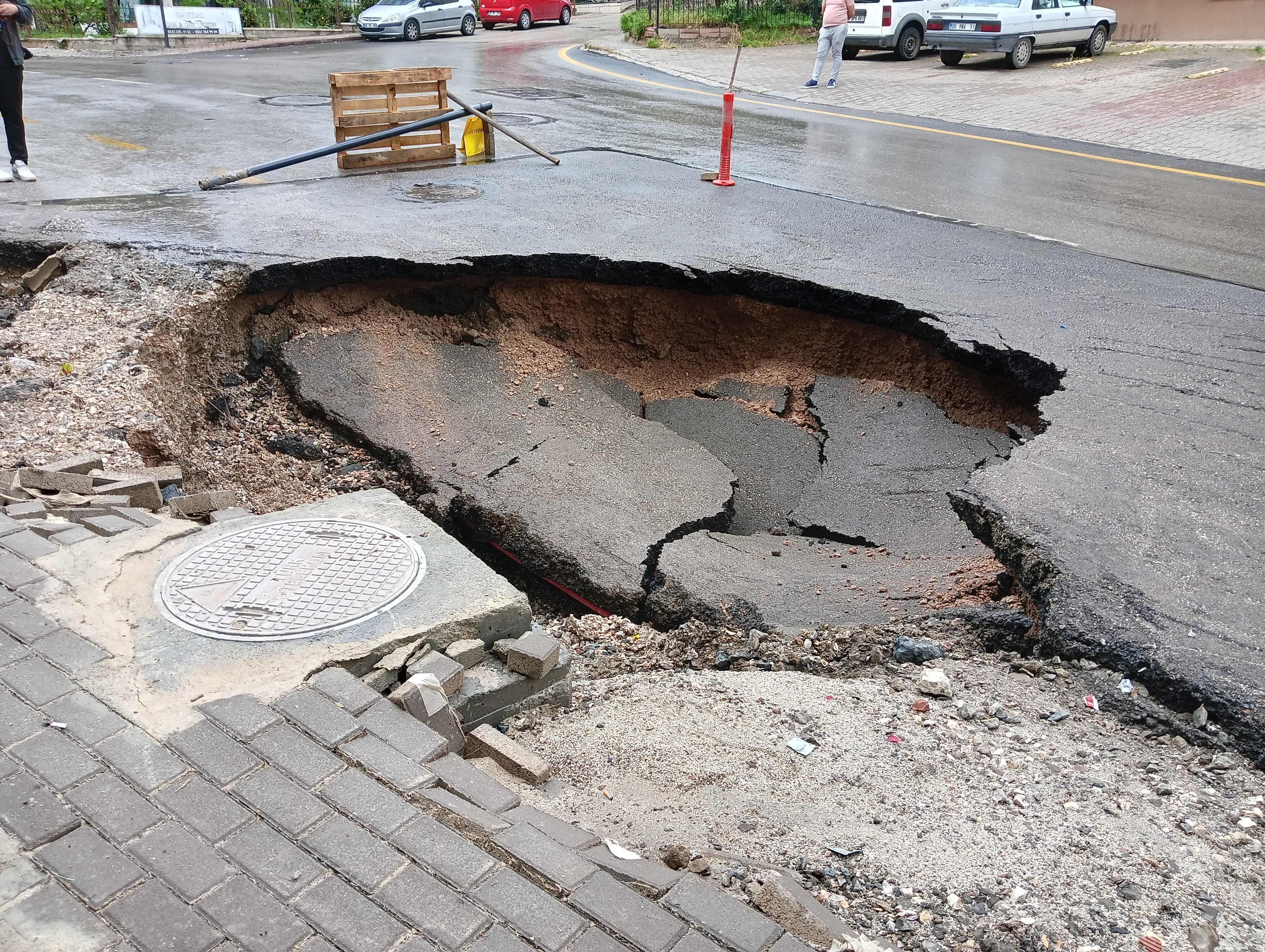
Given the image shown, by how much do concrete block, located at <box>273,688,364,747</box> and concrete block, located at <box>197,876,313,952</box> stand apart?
1.74 feet

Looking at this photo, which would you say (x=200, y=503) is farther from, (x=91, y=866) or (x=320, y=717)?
(x=91, y=866)

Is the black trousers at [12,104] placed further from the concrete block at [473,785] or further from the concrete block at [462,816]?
the concrete block at [462,816]

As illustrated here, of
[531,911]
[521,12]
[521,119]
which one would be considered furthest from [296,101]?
[521,12]

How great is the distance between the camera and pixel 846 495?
559 centimetres

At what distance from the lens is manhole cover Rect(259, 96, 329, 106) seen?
567 inches

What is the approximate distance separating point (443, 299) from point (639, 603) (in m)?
3.38

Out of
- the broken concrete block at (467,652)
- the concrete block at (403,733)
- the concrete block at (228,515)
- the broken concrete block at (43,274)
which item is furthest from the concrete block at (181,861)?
the broken concrete block at (43,274)

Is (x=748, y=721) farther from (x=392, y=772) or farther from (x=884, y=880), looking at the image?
(x=392, y=772)

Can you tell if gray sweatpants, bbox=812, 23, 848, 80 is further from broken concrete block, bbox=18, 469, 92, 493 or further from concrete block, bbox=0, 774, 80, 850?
concrete block, bbox=0, 774, 80, 850

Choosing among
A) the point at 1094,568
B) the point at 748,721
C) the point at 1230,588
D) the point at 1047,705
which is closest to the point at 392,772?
the point at 748,721

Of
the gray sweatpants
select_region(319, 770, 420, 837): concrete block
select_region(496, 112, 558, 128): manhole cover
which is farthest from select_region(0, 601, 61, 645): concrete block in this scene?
the gray sweatpants

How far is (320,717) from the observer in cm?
293

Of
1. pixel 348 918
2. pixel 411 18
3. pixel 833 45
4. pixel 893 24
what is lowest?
pixel 348 918

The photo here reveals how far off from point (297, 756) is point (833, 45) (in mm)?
18740
